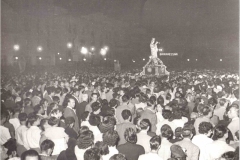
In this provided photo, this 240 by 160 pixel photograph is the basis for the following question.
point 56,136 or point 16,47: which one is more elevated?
point 16,47

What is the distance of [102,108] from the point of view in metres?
7.06

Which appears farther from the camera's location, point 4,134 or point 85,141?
point 4,134

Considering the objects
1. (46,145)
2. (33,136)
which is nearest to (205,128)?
(46,145)

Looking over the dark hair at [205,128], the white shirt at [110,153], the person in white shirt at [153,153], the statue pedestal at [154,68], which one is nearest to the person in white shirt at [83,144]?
the white shirt at [110,153]

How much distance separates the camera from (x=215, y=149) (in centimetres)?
421

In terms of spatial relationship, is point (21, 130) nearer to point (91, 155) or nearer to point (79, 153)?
point (79, 153)

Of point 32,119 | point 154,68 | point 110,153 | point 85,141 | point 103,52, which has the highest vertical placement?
point 103,52

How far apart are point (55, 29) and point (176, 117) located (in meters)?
35.0

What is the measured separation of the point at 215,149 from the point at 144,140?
1308 millimetres

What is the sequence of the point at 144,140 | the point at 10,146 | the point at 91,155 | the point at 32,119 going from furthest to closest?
the point at 32,119, the point at 144,140, the point at 10,146, the point at 91,155

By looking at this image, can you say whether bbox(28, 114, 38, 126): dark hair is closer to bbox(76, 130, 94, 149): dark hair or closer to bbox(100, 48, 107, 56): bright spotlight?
bbox(76, 130, 94, 149): dark hair

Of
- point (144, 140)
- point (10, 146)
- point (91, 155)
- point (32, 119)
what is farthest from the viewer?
point (32, 119)

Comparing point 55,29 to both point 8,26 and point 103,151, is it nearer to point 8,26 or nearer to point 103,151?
point 8,26

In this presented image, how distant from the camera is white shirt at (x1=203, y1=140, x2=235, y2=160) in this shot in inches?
164
